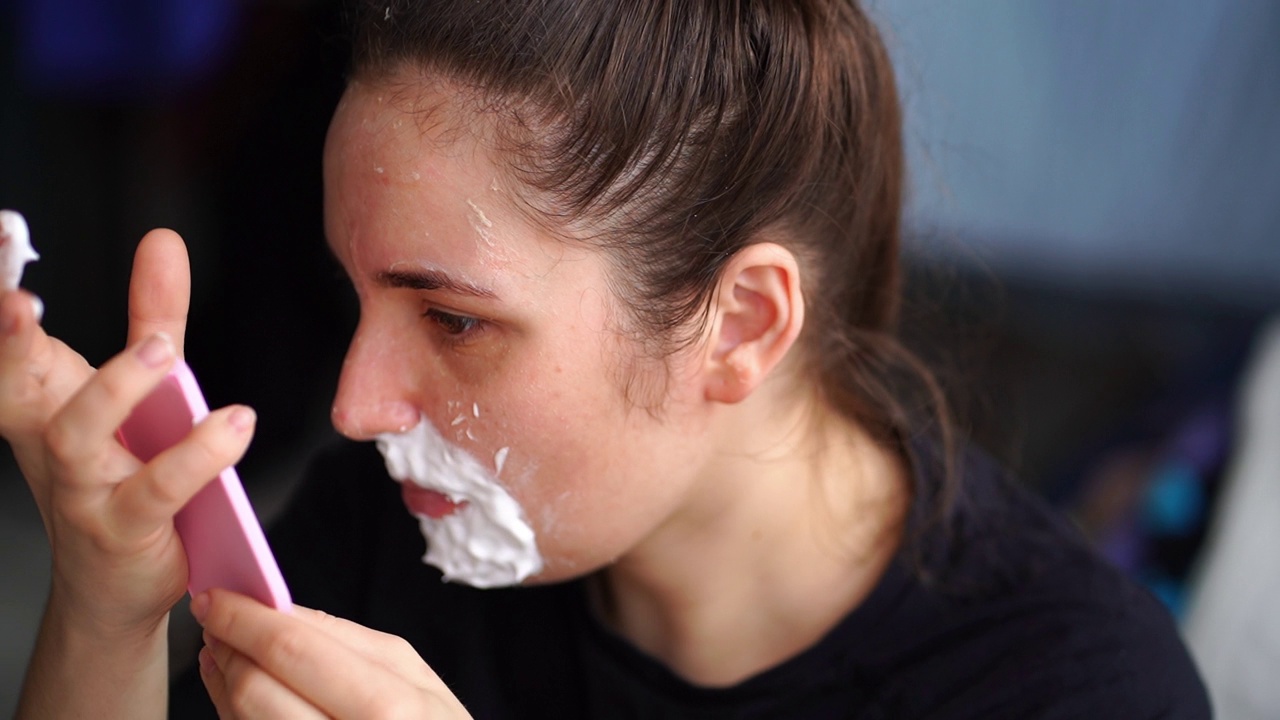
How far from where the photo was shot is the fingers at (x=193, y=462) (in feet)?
1.93

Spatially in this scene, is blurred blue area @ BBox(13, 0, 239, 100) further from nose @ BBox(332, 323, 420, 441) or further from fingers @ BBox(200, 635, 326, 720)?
fingers @ BBox(200, 635, 326, 720)

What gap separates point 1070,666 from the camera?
912 mm

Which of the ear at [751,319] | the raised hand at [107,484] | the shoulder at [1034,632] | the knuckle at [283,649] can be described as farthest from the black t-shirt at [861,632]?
the knuckle at [283,649]

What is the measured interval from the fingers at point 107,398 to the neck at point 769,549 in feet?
1.71

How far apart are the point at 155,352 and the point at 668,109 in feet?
1.33

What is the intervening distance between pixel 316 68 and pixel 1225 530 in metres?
1.47

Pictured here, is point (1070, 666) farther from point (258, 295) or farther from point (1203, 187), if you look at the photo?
point (1203, 187)

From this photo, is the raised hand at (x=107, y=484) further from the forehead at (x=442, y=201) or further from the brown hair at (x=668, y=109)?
the brown hair at (x=668, y=109)

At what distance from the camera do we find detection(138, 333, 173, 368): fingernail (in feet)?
1.91

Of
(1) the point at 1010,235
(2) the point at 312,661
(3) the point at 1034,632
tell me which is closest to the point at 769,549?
(3) the point at 1034,632

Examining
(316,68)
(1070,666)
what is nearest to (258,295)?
(316,68)

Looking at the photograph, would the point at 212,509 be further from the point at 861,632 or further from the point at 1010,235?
the point at 1010,235

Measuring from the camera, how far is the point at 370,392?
83 cm

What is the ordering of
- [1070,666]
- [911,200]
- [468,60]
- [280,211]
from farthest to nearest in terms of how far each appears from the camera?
[280,211] < [911,200] < [1070,666] < [468,60]
